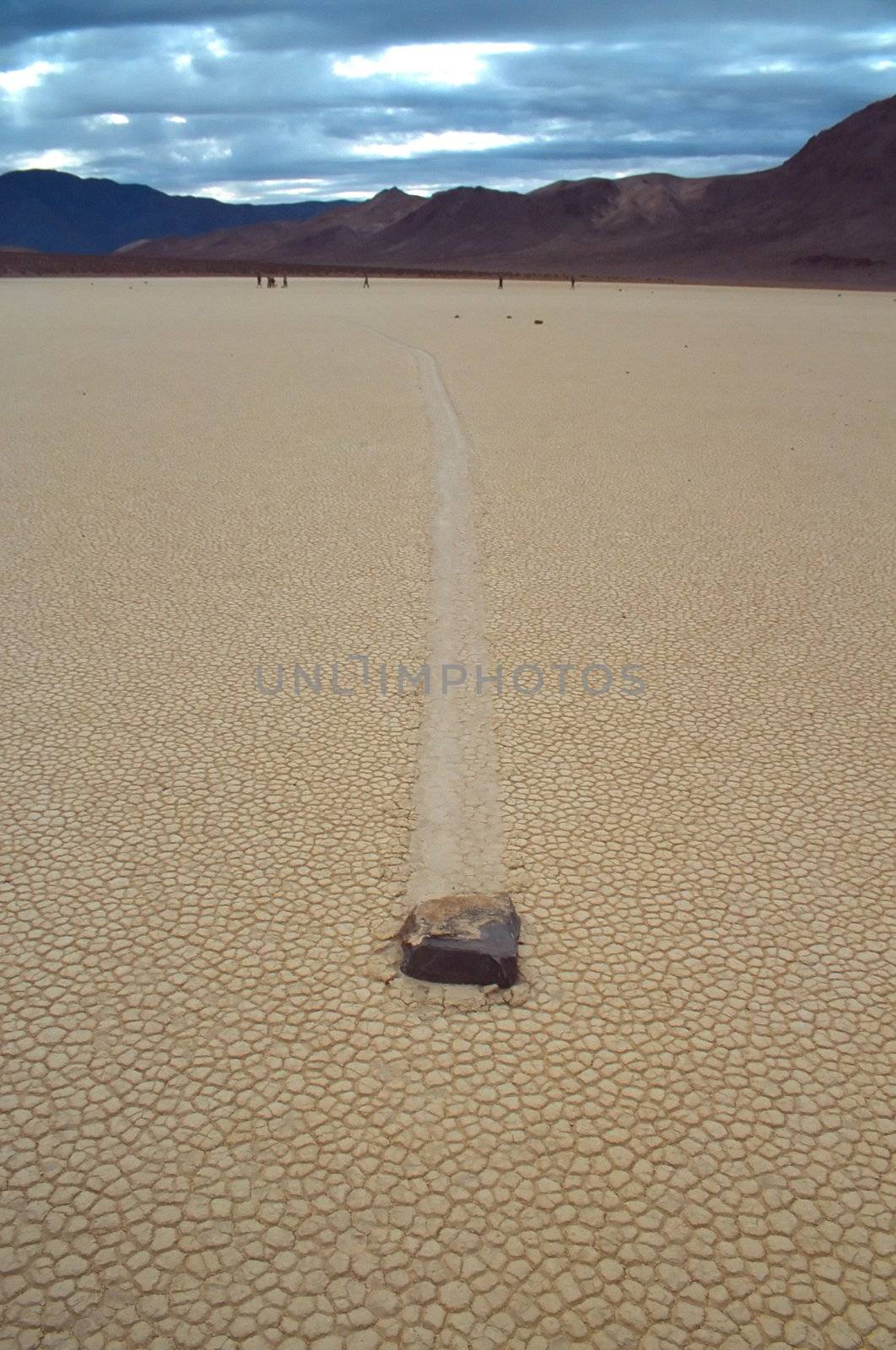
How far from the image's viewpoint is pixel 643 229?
127000 millimetres

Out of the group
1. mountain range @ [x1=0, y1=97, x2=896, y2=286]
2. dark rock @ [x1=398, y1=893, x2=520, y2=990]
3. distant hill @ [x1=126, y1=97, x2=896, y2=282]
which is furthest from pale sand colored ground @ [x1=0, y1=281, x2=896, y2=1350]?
→ distant hill @ [x1=126, y1=97, x2=896, y2=282]

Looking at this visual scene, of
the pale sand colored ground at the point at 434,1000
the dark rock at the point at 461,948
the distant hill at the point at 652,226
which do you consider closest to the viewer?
the pale sand colored ground at the point at 434,1000

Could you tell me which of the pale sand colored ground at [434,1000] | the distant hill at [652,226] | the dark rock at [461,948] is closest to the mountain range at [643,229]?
the distant hill at [652,226]

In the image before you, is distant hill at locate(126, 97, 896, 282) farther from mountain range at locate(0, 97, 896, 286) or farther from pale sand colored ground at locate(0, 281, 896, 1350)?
pale sand colored ground at locate(0, 281, 896, 1350)

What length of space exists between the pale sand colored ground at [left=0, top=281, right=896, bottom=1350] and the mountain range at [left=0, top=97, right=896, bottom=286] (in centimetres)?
6820

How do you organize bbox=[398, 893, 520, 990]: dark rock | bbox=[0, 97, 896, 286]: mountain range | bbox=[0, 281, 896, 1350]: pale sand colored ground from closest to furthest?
bbox=[0, 281, 896, 1350]: pale sand colored ground
bbox=[398, 893, 520, 990]: dark rock
bbox=[0, 97, 896, 286]: mountain range

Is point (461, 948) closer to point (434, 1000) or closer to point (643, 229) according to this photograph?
point (434, 1000)

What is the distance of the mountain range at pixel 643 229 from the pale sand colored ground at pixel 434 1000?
224 ft

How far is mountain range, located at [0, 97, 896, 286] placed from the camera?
3538 inches

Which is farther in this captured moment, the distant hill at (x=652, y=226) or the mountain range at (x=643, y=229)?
the distant hill at (x=652, y=226)

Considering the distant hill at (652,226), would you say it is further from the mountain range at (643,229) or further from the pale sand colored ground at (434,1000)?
the pale sand colored ground at (434,1000)

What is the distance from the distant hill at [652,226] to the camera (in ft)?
307

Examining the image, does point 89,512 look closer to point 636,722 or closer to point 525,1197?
point 636,722

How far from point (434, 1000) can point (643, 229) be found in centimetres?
13662
